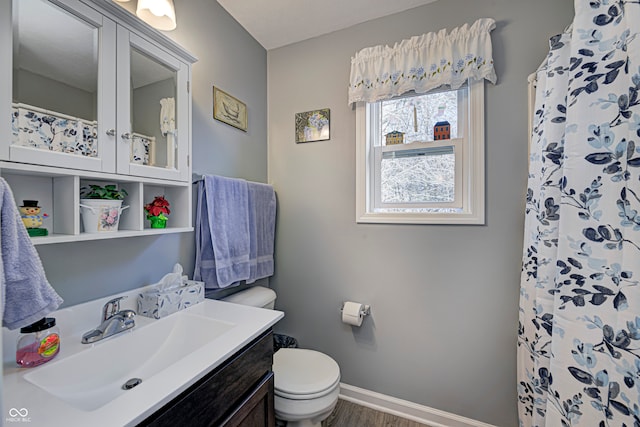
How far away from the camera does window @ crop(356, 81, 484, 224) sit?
1.49 meters

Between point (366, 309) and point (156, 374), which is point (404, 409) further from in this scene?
Result: point (156, 374)

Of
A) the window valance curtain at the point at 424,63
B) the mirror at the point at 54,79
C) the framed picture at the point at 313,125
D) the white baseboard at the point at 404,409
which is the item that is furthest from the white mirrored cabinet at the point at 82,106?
the white baseboard at the point at 404,409

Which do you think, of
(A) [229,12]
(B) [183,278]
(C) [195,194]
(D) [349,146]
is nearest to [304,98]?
(D) [349,146]

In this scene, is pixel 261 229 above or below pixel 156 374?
above

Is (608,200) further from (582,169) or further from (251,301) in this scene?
(251,301)

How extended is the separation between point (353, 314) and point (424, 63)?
5.07ft

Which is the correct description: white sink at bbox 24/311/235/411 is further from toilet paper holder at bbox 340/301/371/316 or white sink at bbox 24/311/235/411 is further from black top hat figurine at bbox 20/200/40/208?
toilet paper holder at bbox 340/301/371/316

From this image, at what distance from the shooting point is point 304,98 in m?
1.89

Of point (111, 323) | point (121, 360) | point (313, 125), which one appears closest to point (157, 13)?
point (313, 125)

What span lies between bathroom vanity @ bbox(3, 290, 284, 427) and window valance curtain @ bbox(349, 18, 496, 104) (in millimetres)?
1423

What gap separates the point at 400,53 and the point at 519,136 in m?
0.81

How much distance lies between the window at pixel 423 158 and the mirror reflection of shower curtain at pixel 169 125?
41.2 inches

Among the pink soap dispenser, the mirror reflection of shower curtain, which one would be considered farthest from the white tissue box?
the mirror reflection of shower curtain

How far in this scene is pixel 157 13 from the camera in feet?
3.72
